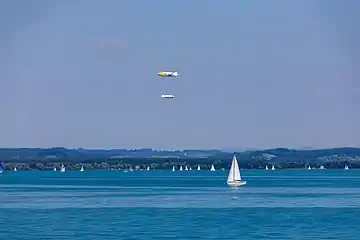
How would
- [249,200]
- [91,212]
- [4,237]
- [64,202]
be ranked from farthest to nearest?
[249,200] → [64,202] → [91,212] → [4,237]

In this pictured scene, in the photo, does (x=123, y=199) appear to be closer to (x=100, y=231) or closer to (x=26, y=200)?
(x=26, y=200)

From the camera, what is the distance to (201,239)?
2766 inches

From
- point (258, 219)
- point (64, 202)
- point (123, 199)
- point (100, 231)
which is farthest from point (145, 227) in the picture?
point (123, 199)

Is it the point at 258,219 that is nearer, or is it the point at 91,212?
the point at 258,219

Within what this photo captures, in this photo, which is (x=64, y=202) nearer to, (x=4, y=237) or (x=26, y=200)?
(x=26, y=200)

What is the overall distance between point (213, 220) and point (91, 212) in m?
13.5

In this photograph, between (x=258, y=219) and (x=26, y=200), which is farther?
(x=26, y=200)

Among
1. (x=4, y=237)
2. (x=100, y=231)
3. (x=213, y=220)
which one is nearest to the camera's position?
(x=4, y=237)

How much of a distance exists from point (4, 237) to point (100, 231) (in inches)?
304

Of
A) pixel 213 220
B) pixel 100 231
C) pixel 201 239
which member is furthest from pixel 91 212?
pixel 201 239

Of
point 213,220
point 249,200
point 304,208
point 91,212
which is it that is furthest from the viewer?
point 249,200

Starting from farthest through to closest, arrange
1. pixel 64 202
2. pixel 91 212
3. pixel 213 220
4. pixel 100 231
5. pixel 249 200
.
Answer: pixel 249 200 → pixel 64 202 → pixel 91 212 → pixel 213 220 → pixel 100 231

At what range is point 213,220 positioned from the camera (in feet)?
280

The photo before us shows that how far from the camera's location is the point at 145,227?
79062mm
